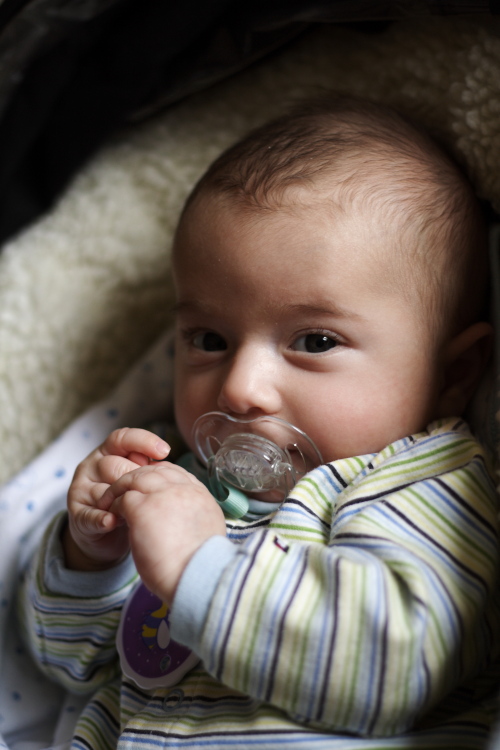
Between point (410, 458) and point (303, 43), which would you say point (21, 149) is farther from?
point (410, 458)

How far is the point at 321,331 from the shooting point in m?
1.07

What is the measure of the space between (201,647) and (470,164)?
87 cm

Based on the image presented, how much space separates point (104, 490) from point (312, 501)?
29 centimetres

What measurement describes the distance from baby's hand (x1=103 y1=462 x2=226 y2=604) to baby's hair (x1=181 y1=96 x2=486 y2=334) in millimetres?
422

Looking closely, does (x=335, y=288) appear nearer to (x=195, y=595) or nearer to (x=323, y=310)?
(x=323, y=310)

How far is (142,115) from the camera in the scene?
156 cm

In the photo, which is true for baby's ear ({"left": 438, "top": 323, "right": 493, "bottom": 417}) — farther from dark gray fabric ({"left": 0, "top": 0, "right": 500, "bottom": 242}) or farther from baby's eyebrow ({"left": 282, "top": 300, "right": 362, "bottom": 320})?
dark gray fabric ({"left": 0, "top": 0, "right": 500, "bottom": 242})

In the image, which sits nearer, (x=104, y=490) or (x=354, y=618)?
(x=354, y=618)

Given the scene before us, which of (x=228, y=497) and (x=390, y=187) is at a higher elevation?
(x=390, y=187)

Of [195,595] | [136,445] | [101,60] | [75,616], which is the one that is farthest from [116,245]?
[195,595]

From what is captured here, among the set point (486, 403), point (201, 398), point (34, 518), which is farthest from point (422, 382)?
point (34, 518)

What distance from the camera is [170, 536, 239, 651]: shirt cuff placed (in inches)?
32.1

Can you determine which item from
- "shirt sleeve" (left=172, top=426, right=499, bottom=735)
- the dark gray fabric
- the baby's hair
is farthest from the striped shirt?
the dark gray fabric

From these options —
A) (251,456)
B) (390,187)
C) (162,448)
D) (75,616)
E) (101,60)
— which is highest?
(101,60)
